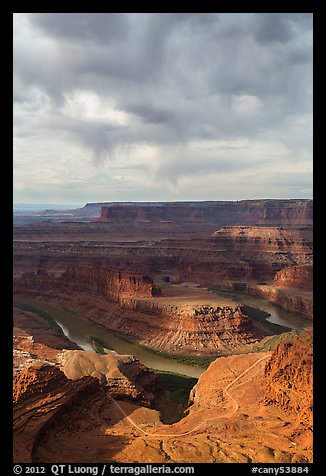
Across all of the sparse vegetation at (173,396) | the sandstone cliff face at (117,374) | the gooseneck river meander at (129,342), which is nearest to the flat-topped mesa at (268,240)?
the gooseneck river meander at (129,342)

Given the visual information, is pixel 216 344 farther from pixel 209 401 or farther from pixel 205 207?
pixel 205 207

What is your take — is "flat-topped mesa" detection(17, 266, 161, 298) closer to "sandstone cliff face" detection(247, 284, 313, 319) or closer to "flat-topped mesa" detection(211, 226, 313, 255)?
"sandstone cliff face" detection(247, 284, 313, 319)

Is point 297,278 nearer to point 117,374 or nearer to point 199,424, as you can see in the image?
point 117,374

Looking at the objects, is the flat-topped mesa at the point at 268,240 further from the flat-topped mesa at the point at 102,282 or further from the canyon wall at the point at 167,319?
the flat-topped mesa at the point at 102,282

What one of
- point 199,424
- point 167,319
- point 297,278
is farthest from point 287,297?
point 199,424

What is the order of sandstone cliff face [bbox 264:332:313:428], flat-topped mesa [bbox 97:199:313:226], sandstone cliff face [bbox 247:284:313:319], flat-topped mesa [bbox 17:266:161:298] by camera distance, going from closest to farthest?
1. sandstone cliff face [bbox 264:332:313:428]
2. flat-topped mesa [bbox 17:266:161:298]
3. sandstone cliff face [bbox 247:284:313:319]
4. flat-topped mesa [bbox 97:199:313:226]

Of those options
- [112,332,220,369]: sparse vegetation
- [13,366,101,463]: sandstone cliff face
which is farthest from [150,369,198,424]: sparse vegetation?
[13,366,101,463]: sandstone cliff face
